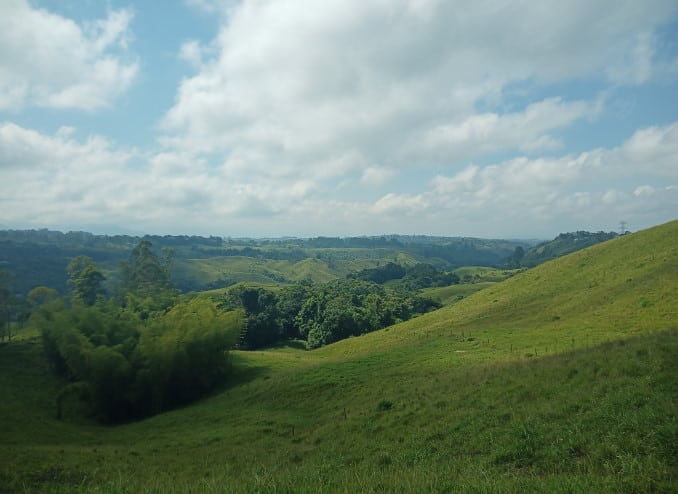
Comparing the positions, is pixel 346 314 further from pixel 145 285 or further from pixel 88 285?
pixel 88 285

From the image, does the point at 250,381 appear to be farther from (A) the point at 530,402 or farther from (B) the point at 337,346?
(A) the point at 530,402

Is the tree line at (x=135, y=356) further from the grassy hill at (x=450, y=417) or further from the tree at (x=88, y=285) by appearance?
the tree at (x=88, y=285)

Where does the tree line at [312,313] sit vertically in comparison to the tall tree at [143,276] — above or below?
below

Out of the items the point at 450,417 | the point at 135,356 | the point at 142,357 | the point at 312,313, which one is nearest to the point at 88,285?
the point at 312,313

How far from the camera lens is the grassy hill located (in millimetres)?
10323

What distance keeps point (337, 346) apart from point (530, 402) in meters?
51.4

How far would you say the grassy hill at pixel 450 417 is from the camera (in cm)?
1032

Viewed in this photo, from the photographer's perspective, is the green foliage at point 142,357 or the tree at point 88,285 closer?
the green foliage at point 142,357

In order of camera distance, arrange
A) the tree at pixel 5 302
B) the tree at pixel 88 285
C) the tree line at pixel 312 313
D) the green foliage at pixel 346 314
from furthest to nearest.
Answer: the tree at pixel 88 285, the tree line at pixel 312 313, the green foliage at pixel 346 314, the tree at pixel 5 302

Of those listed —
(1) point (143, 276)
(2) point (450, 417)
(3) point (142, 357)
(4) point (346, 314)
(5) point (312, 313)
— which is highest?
(1) point (143, 276)

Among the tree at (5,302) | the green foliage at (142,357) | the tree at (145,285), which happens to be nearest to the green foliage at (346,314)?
the tree at (145,285)

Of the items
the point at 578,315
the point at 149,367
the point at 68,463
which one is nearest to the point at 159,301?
the point at 149,367

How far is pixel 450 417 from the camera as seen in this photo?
19203mm

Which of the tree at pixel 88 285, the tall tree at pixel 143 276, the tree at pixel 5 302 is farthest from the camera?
the tall tree at pixel 143 276
